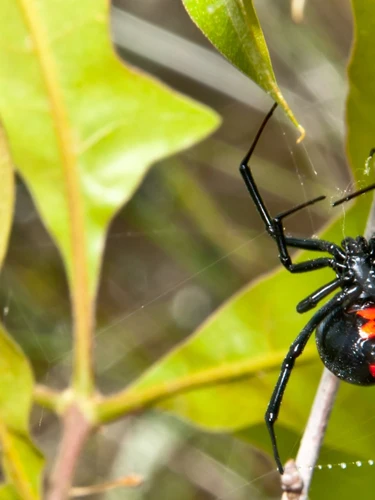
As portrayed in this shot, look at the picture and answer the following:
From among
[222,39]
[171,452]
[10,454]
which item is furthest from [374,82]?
[171,452]

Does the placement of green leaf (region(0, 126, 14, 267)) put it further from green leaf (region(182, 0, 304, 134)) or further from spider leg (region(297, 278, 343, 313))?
spider leg (region(297, 278, 343, 313))

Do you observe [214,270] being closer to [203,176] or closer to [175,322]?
[175,322]

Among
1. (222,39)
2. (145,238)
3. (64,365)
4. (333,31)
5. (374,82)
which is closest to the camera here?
(222,39)

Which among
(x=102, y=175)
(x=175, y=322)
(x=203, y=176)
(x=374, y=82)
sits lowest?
(x=175, y=322)

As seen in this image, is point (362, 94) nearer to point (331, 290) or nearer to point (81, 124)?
point (331, 290)

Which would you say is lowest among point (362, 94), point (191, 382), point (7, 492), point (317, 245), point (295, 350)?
point (7, 492)


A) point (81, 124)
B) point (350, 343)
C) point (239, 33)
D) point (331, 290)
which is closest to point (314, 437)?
point (350, 343)

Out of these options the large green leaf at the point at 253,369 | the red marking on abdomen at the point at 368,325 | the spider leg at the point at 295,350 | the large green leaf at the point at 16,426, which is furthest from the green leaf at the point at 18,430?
the red marking on abdomen at the point at 368,325
